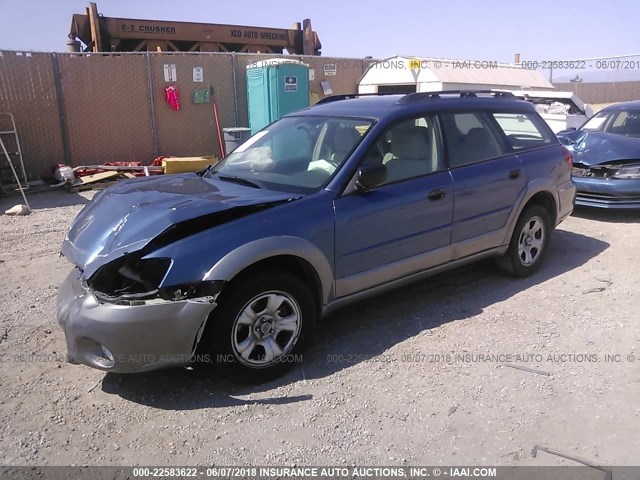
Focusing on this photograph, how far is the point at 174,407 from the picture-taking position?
3320 millimetres

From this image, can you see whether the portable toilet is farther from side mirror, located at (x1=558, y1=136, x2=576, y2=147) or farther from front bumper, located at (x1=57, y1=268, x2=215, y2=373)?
front bumper, located at (x1=57, y1=268, x2=215, y2=373)

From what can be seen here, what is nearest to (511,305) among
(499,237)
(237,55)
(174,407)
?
(499,237)

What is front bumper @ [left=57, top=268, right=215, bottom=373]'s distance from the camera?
306 cm

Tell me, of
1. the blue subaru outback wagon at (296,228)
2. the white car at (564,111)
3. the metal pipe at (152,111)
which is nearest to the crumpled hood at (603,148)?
the blue subaru outback wagon at (296,228)

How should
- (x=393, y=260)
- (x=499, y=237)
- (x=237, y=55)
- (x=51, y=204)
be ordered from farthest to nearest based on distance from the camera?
(x=237, y=55) < (x=51, y=204) < (x=499, y=237) < (x=393, y=260)

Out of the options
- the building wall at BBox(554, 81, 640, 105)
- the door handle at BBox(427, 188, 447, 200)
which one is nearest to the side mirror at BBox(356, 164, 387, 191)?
the door handle at BBox(427, 188, 447, 200)

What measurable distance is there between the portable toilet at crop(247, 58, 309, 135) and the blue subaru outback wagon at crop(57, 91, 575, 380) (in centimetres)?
639

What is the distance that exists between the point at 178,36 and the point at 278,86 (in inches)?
191

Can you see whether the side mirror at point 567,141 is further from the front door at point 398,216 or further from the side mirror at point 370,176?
Result: the side mirror at point 370,176

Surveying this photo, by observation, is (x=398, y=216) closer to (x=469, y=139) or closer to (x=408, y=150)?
(x=408, y=150)

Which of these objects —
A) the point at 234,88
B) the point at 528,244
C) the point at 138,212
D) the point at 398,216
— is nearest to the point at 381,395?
the point at 398,216

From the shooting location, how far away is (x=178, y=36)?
1463cm

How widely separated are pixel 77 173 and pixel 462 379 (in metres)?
9.15

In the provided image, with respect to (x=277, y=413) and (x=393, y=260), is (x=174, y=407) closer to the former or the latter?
(x=277, y=413)
